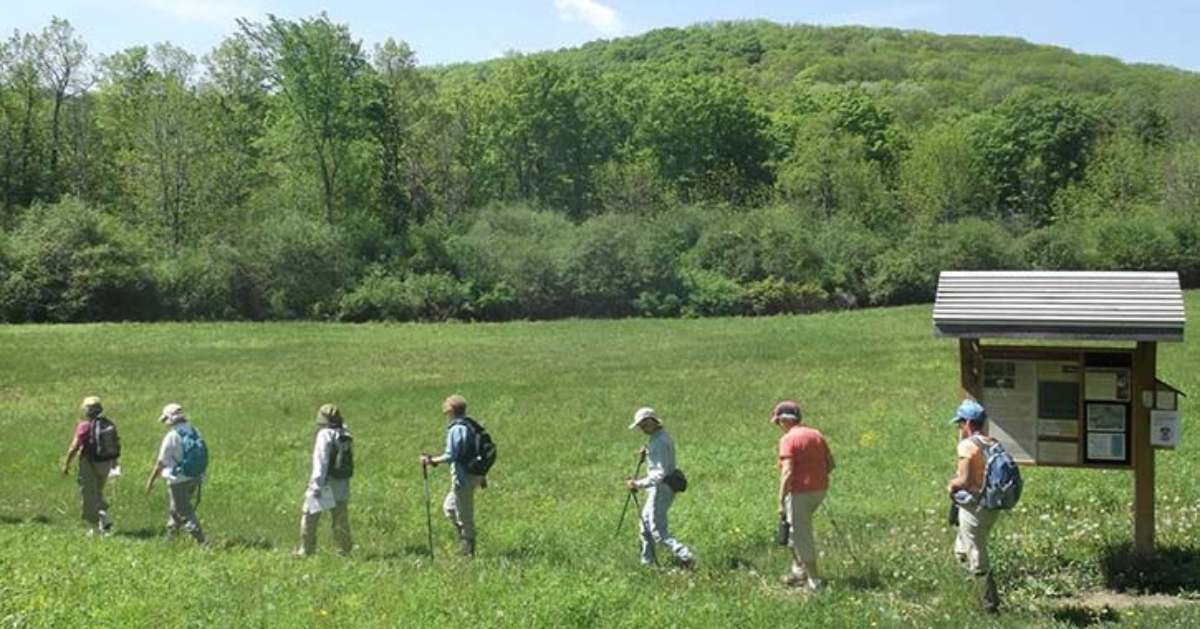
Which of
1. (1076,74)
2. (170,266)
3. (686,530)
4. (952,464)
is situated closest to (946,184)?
(170,266)

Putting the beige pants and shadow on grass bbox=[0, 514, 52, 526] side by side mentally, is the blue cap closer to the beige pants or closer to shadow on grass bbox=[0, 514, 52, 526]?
the beige pants

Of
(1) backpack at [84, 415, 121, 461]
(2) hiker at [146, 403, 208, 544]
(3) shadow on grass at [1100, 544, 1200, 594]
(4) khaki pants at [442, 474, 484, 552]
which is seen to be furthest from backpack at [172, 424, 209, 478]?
(3) shadow on grass at [1100, 544, 1200, 594]

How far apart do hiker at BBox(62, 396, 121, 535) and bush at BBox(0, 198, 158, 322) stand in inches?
1799

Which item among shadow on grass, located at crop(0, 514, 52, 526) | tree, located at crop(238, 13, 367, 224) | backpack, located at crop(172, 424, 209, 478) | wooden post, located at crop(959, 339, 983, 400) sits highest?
tree, located at crop(238, 13, 367, 224)

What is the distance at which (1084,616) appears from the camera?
11086 millimetres

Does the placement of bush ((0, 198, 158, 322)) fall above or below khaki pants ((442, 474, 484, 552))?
above

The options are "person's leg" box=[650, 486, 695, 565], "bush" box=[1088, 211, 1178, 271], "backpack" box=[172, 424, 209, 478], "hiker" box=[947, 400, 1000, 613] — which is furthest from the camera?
"bush" box=[1088, 211, 1178, 271]

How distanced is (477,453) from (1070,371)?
24.0 ft

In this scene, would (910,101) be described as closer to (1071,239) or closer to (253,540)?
(1071,239)

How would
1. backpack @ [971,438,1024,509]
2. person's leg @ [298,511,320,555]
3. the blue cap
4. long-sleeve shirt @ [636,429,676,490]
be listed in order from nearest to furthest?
1. backpack @ [971,438,1024,509]
2. the blue cap
3. long-sleeve shirt @ [636,429,676,490]
4. person's leg @ [298,511,320,555]

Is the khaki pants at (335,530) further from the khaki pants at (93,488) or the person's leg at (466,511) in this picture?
the khaki pants at (93,488)

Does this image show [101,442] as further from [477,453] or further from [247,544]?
[477,453]

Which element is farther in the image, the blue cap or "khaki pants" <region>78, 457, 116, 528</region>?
"khaki pants" <region>78, 457, 116, 528</region>

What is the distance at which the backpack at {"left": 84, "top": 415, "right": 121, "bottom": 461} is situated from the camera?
16.7 meters
